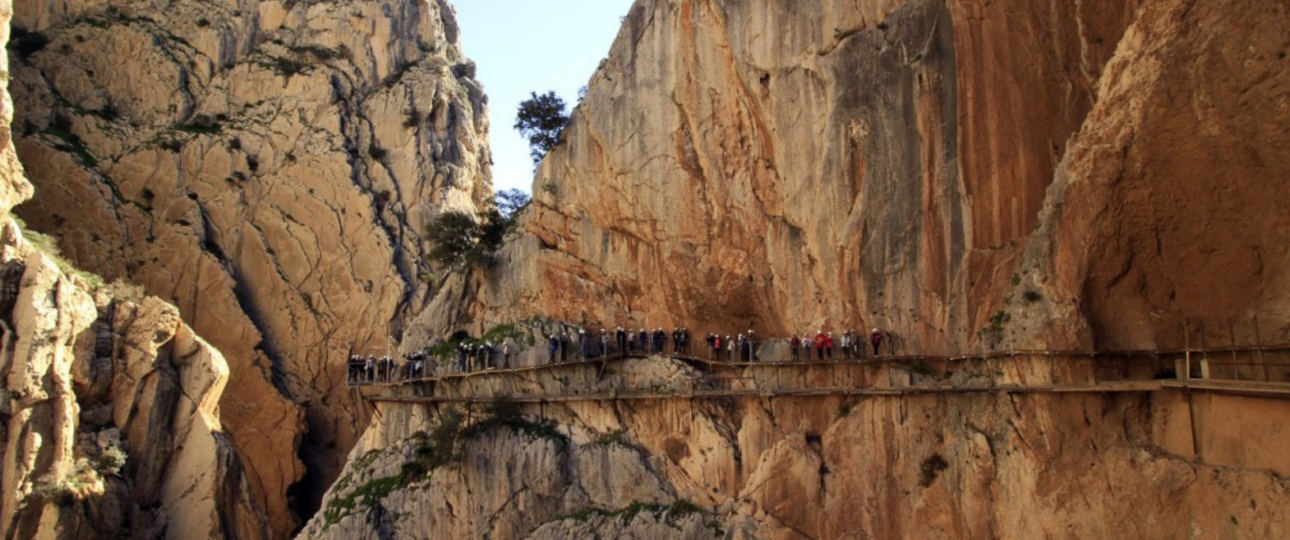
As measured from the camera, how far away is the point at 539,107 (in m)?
44.4

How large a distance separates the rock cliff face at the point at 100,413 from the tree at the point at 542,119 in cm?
1891

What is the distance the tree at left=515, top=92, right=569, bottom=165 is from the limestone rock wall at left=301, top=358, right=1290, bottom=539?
1202cm

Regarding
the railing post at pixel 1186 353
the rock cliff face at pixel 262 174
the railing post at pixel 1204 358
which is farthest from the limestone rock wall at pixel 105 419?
the railing post at pixel 1204 358

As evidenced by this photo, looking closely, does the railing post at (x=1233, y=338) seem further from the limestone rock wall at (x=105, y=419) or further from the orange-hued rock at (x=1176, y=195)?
the limestone rock wall at (x=105, y=419)

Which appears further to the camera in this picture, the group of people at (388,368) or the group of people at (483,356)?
the group of people at (388,368)

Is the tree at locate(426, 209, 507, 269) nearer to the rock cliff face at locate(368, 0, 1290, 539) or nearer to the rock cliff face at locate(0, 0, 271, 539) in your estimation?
the rock cliff face at locate(368, 0, 1290, 539)

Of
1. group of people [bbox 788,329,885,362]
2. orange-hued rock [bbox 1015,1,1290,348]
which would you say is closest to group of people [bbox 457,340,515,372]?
group of people [bbox 788,329,885,362]

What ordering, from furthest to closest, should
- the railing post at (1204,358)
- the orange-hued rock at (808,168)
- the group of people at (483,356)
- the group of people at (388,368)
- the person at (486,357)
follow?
the group of people at (388,368)
the person at (486,357)
the group of people at (483,356)
the orange-hued rock at (808,168)
the railing post at (1204,358)

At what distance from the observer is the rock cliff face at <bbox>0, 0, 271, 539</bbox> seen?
40.8 metres

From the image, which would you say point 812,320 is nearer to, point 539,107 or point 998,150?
point 998,150

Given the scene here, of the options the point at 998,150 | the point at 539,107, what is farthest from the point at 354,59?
the point at 998,150

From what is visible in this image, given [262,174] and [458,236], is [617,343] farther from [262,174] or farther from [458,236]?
[262,174]

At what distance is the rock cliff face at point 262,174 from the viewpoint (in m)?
54.7

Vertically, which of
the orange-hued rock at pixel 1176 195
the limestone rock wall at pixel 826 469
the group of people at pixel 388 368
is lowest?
the limestone rock wall at pixel 826 469
